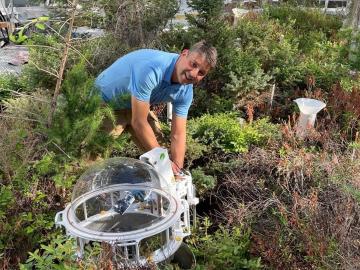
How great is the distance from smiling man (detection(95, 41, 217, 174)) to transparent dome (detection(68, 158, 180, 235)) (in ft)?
1.44

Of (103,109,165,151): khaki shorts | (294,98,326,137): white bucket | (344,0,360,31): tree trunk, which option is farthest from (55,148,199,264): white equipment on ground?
(344,0,360,31): tree trunk

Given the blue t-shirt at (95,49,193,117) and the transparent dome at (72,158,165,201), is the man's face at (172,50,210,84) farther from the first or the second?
the transparent dome at (72,158,165,201)

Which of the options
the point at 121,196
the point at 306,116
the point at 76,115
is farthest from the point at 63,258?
the point at 306,116

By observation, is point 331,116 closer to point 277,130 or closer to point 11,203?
point 277,130

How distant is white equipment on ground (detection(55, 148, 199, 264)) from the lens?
2.56 metres

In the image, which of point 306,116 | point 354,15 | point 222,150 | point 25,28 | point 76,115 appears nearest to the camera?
point 25,28

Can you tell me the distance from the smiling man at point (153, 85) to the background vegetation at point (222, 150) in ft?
0.73

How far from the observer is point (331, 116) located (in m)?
4.99

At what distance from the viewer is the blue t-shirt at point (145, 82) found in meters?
3.17

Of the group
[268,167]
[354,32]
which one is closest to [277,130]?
[268,167]

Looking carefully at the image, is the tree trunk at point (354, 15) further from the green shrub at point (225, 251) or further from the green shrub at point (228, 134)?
the green shrub at point (225, 251)

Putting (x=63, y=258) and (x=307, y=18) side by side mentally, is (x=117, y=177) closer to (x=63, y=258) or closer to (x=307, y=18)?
(x=63, y=258)

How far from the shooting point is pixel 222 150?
431 centimetres

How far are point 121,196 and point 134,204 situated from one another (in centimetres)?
11
